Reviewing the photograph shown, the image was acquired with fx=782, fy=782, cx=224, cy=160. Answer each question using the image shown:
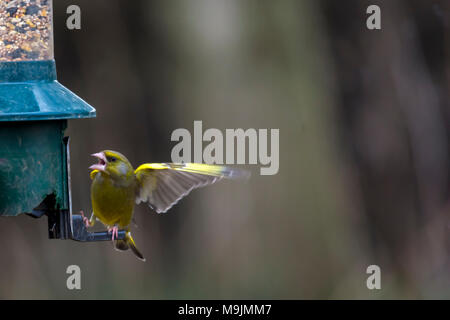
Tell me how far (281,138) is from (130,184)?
12.4 ft

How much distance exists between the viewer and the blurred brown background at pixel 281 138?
7746 millimetres

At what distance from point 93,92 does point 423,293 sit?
3.81m

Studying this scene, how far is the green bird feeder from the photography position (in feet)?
11.7

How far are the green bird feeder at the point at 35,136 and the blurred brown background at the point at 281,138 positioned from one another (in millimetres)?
3937

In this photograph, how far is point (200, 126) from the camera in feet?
25.5

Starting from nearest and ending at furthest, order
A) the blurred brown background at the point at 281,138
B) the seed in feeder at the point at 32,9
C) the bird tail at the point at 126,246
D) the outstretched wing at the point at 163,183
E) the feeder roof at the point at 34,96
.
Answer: the feeder roof at the point at 34,96, the seed in feeder at the point at 32,9, the outstretched wing at the point at 163,183, the bird tail at the point at 126,246, the blurred brown background at the point at 281,138

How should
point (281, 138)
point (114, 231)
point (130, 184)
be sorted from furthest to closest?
point (281, 138) → point (130, 184) → point (114, 231)

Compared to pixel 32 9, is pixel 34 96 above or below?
below

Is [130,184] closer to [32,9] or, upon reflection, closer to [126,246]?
[126,246]

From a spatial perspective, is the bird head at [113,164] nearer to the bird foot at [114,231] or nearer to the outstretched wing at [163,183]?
the outstretched wing at [163,183]

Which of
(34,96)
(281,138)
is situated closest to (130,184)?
(34,96)

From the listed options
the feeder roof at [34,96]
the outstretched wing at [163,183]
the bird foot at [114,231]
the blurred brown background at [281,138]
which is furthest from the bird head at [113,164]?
the blurred brown background at [281,138]

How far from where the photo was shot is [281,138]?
7.84m

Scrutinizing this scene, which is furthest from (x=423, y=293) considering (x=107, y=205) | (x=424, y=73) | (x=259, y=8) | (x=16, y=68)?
(x=16, y=68)
